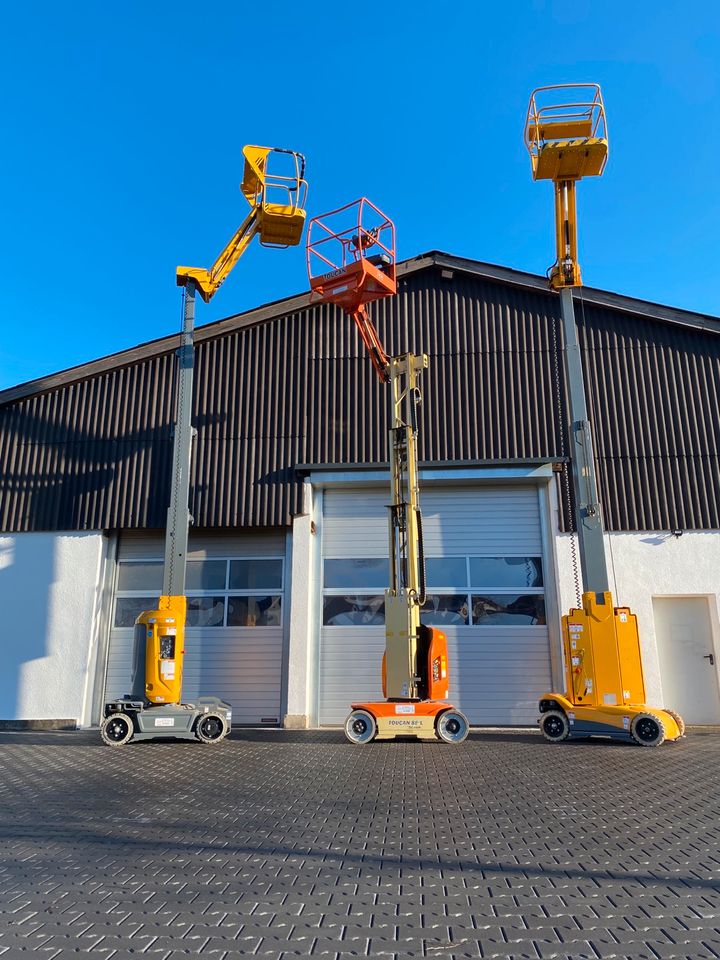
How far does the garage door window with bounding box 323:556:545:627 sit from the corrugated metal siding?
1.71 metres

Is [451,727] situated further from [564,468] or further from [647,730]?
[564,468]

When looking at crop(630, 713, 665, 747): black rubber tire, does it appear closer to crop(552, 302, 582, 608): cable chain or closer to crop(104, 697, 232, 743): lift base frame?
crop(552, 302, 582, 608): cable chain

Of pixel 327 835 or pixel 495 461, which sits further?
pixel 495 461

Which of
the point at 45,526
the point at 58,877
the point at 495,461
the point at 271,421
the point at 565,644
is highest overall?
the point at 271,421

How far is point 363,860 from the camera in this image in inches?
169

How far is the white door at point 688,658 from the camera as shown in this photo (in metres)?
11.6

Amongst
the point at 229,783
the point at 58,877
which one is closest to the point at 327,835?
the point at 58,877

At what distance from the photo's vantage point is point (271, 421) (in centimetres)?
1361

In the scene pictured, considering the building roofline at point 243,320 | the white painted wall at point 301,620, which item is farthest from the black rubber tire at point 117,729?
the building roofline at point 243,320

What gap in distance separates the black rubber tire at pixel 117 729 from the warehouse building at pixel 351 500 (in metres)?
2.66

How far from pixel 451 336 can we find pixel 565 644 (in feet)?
21.7

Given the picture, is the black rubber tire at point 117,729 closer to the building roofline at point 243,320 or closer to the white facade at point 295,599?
the white facade at point 295,599

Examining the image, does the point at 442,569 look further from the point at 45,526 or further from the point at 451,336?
the point at 45,526

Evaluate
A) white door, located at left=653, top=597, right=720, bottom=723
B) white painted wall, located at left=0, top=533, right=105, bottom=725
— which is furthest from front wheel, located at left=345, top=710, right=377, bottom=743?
white painted wall, located at left=0, top=533, right=105, bottom=725
